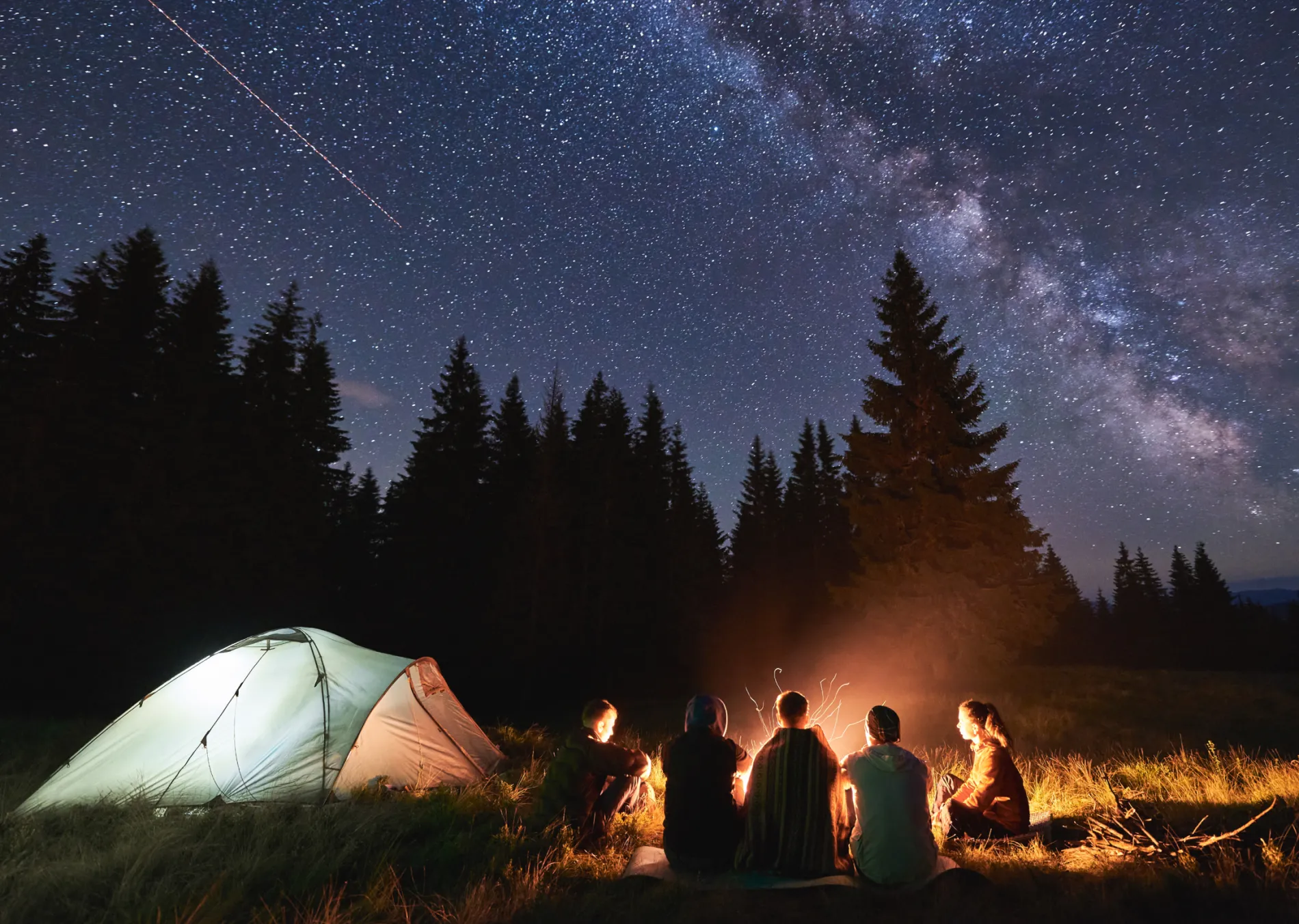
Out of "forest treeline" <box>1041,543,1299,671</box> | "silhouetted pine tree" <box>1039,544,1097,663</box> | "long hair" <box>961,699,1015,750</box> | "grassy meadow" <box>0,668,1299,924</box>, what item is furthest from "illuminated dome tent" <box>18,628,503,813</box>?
"silhouetted pine tree" <box>1039,544,1097,663</box>

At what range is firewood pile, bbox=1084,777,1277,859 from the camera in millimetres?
4742

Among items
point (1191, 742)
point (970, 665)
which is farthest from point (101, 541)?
point (1191, 742)

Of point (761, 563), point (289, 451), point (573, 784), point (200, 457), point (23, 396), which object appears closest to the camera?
point (573, 784)

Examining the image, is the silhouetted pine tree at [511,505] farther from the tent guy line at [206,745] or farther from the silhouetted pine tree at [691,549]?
the tent guy line at [206,745]

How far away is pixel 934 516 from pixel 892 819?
17.5 metres

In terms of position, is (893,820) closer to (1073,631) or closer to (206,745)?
(206,745)

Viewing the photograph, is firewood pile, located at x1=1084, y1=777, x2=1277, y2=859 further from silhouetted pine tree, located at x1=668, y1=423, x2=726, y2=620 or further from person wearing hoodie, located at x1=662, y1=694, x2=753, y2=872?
silhouetted pine tree, located at x1=668, y1=423, x2=726, y2=620

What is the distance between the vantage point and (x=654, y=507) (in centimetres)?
3634

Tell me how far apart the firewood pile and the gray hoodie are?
173cm

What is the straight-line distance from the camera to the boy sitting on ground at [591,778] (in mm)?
5742

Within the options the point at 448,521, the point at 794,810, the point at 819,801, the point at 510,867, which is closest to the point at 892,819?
the point at 819,801

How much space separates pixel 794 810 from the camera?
454cm

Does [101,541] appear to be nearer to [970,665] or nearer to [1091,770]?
[1091,770]

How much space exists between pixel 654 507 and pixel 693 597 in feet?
18.5
